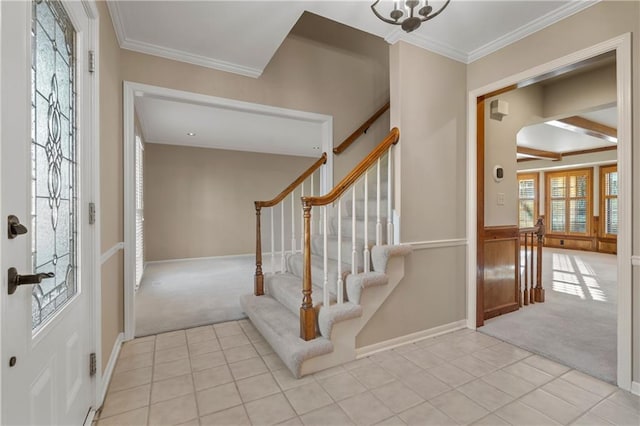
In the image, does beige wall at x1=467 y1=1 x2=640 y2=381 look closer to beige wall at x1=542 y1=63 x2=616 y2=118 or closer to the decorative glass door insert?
beige wall at x1=542 y1=63 x2=616 y2=118

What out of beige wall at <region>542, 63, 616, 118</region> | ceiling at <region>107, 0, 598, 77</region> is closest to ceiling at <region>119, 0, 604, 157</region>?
ceiling at <region>107, 0, 598, 77</region>

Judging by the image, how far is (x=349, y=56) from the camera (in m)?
3.57

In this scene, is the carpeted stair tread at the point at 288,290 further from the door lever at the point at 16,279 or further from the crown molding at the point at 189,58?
the crown molding at the point at 189,58

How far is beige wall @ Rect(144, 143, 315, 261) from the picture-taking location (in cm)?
610

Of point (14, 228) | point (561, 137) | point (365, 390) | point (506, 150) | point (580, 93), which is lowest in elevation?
point (365, 390)

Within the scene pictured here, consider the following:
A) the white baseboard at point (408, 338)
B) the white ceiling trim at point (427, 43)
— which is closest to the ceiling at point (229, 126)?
the white ceiling trim at point (427, 43)

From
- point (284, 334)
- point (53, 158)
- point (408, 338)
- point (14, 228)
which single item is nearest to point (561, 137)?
point (408, 338)

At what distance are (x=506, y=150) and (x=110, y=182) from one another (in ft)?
12.3

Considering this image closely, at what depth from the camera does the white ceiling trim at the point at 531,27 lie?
6.67 ft

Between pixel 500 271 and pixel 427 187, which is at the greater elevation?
pixel 427 187

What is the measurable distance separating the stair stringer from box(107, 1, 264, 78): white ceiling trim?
2.20 m

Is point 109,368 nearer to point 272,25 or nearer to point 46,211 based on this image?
point 46,211

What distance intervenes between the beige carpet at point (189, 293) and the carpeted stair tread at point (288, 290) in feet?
1.60

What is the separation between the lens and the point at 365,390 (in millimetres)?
1803
